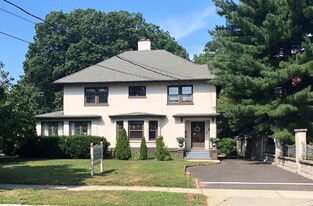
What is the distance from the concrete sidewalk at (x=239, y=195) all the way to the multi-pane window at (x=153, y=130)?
15.8 metres

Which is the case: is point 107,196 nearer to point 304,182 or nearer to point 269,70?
point 304,182

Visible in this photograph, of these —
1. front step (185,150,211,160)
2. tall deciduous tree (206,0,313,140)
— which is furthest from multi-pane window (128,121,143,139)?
tall deciduous tree (206,0,313,140)

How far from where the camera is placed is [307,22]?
958 inches

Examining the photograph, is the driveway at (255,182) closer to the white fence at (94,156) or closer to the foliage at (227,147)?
the white fence at (94,156)

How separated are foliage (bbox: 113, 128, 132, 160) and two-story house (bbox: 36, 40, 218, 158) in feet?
7.33

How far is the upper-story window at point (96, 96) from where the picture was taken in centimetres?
3036

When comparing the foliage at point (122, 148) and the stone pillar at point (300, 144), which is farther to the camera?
the foliage at point (122, 148)

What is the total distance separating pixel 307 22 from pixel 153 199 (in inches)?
709

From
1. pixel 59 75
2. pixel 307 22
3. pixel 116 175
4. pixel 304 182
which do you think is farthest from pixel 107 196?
pixel 59 75

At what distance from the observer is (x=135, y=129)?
29438 mm

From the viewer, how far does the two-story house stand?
2903 centimetres

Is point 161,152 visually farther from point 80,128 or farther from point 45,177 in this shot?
point 45,177

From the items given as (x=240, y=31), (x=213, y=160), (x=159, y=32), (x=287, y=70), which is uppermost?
(x=159, y=32)

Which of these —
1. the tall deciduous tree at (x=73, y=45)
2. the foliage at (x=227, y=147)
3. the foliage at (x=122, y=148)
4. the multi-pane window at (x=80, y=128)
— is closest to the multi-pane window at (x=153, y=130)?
the foliage at (x=122, y=148)
